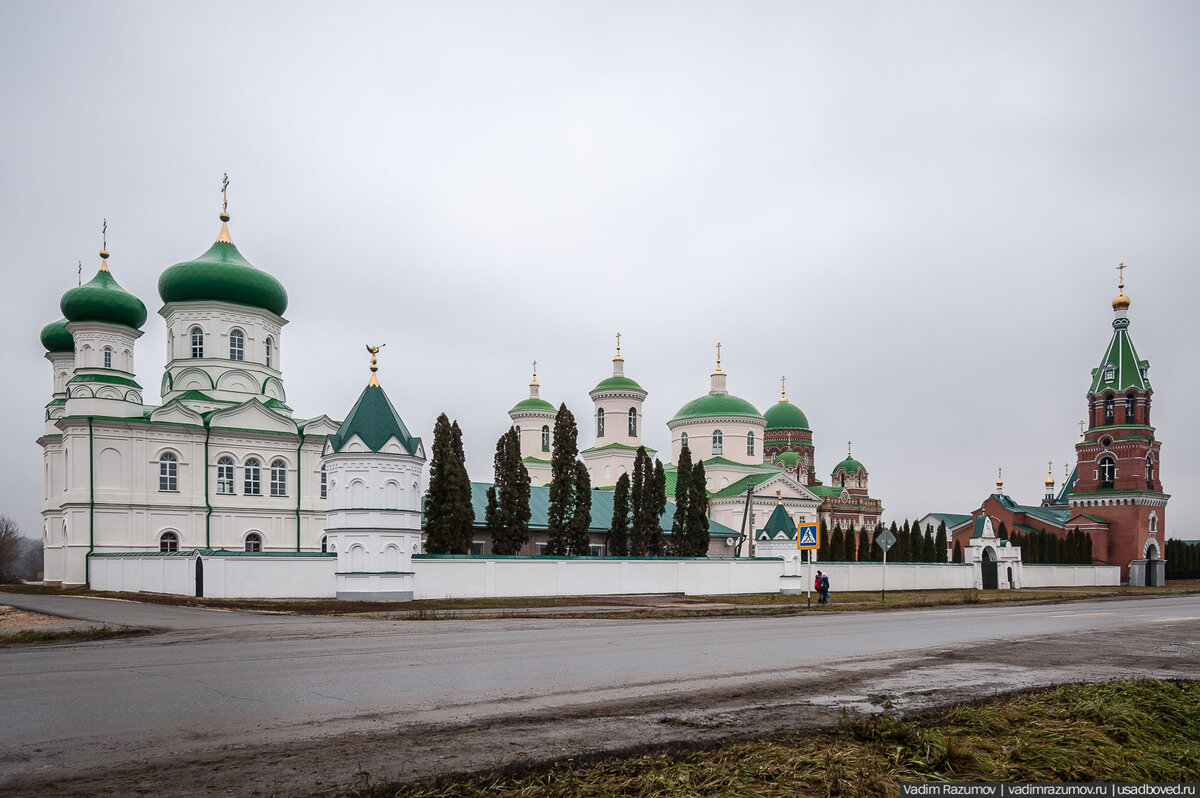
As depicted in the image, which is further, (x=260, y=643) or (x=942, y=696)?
(x=260, y=643)

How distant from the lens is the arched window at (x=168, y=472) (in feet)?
130

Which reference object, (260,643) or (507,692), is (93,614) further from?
(507,692)

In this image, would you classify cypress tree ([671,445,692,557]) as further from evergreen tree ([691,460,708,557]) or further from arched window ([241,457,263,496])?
arched window ([241,457,263,496])

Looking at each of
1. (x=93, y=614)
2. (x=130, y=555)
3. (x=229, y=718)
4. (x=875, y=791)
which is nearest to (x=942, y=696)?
(x=875, y=791)

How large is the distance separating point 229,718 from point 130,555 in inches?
1176

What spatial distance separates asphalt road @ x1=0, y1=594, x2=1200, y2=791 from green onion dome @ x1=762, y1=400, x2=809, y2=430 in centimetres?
5988

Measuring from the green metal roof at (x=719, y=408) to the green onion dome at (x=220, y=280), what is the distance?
31.4 meters

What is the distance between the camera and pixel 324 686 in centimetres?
932

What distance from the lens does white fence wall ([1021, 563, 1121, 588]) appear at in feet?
167

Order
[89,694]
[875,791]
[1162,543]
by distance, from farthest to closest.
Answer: [1162,543], [89,694], [875,791]

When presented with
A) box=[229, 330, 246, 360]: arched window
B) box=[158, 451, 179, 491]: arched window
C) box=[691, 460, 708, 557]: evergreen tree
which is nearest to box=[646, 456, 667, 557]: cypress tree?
box=[691, 460, 708, 557]: evergreen tree

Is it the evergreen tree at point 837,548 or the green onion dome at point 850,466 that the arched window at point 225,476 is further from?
the green onion dome at point 850,466

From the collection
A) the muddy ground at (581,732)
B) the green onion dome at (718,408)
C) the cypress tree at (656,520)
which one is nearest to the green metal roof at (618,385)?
the green onion dome at (718,408)

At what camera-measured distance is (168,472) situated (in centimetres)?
3975
